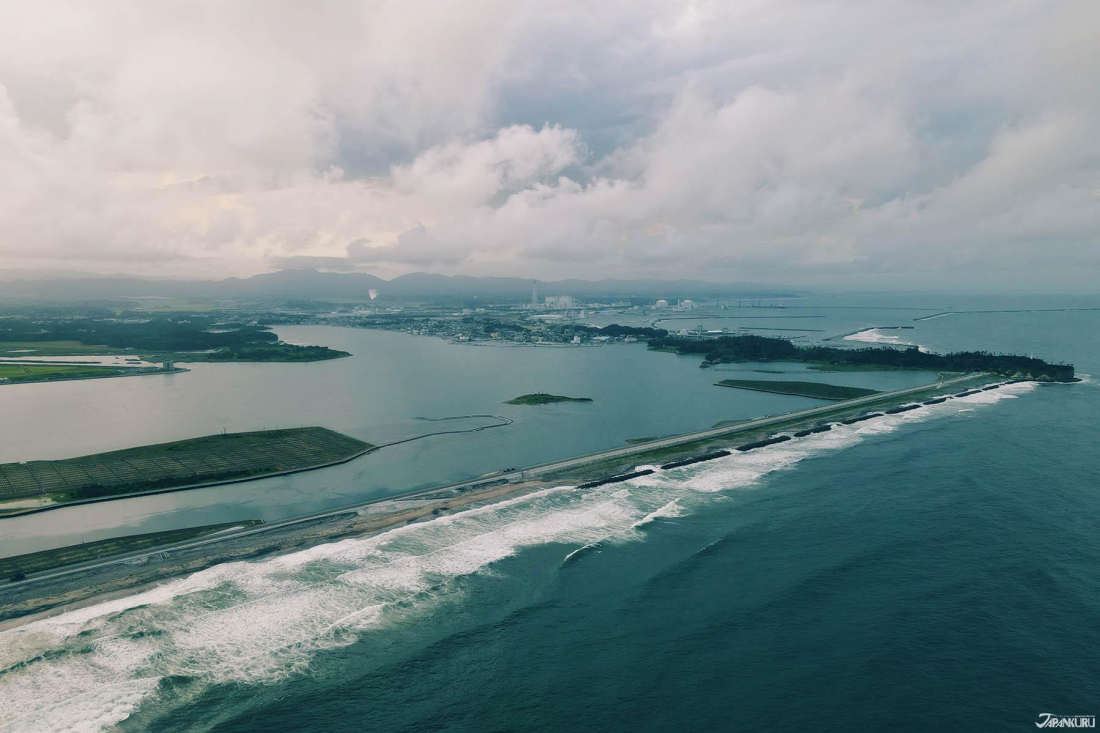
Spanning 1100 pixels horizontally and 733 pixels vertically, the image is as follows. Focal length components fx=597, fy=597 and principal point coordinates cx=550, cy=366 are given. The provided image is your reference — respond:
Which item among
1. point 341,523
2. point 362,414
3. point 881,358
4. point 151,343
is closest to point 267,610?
point 341,523

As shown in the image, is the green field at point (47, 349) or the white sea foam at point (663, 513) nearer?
the white sea foam at point (663, 513)

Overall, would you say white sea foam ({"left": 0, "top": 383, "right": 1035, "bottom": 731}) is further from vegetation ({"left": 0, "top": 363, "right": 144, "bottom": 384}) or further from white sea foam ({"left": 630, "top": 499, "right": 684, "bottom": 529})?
vegetation ({"left": 0, "top": 363, "right": 144, "bottom": 384})

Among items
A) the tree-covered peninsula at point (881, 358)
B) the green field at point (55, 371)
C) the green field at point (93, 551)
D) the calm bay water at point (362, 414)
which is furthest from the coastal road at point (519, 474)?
the green field at point (55, 371)

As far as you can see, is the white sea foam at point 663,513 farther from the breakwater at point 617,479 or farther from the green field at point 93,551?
the green field at point 93,551

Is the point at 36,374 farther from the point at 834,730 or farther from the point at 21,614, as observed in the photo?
the point at 834,730

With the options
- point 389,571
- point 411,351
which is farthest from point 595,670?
point 411,351
